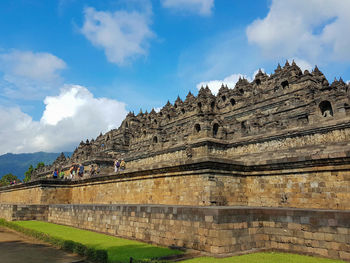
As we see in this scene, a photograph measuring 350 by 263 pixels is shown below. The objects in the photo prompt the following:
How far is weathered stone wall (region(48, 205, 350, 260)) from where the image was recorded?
8508 millimetres

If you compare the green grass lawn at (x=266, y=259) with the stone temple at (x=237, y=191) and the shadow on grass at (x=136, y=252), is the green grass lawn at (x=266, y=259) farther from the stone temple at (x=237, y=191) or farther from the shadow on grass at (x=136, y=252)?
the shadow on grass at (x=136, y=252)

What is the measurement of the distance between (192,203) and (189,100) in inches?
1413

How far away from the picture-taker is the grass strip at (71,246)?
357 inches

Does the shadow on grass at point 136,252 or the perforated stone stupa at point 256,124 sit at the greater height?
the perforated stone stupa at point 256,124

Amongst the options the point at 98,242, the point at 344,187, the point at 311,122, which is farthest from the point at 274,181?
the point at 98,242

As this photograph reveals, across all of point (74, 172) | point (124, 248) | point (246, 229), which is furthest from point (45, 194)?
point (246, 229)

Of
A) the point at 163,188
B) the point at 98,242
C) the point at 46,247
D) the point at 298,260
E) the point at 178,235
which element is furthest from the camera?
the point at 163,188

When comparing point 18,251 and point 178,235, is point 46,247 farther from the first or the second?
point 178,235

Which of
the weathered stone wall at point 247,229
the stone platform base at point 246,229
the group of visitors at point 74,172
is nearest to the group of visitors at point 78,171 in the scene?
the group of visitors at point 74,172

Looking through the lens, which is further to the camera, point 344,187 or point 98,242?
point 98,242

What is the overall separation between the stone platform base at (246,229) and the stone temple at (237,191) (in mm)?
31

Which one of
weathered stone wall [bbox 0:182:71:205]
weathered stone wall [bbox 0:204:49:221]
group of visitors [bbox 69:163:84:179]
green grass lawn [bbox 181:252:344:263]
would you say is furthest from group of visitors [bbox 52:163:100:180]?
green grass lawn [bbox 181:252:344:263]

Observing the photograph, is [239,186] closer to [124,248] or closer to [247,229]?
[247,229]

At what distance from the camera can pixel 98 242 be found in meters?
11.7
